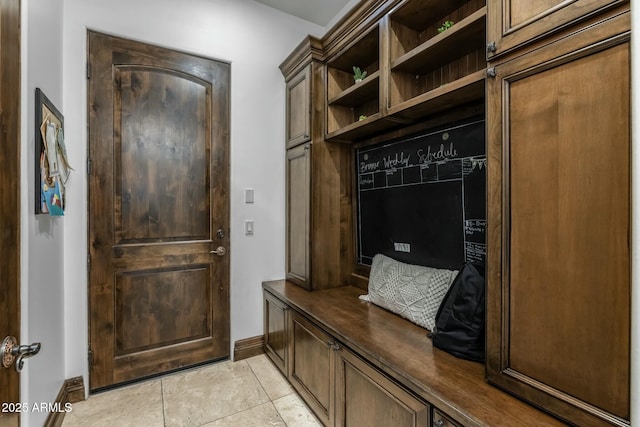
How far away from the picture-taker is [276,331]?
2527mm

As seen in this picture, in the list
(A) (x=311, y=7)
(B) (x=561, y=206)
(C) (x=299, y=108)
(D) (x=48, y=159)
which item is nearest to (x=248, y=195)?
(C) (x=299, y=108)

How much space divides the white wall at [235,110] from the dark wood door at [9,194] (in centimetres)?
118

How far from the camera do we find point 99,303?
86.3 inches

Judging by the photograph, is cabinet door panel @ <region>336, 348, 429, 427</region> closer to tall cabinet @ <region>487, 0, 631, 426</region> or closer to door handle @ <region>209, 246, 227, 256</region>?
tall cabinet @ <region>487, 0, 631, 426</region>

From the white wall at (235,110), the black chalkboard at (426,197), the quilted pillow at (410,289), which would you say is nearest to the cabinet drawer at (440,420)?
the quilted pillow at (410,289)

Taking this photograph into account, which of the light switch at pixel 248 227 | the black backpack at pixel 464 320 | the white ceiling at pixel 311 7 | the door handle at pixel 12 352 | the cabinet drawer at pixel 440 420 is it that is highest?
the white ceiling at pixel 311 7

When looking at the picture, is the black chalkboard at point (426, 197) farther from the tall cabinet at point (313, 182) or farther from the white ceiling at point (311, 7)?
the white ceiling at point (311, 7)

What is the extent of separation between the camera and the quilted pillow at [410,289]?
5.66 ft

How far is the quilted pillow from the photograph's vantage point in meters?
1.72

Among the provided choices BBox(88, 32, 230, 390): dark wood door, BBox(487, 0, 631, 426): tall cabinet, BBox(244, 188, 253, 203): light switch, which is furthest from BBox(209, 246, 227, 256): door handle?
BBox(487, 0, 631, 426): tall cabinet

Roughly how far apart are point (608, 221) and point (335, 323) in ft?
4.35

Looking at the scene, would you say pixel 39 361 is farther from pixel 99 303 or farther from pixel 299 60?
pixel 299 60

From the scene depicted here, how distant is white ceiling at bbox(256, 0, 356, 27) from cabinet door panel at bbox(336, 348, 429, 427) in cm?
290

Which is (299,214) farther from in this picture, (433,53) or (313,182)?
(433,53)
